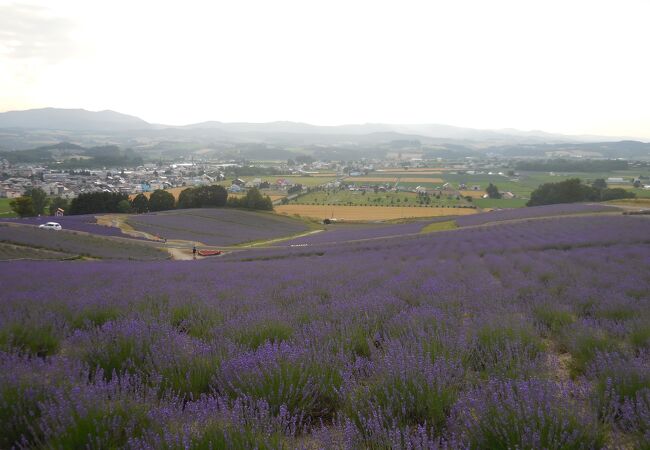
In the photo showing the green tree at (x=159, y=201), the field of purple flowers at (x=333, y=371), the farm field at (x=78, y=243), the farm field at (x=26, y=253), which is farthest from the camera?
the green tree at (x=159, y=201)

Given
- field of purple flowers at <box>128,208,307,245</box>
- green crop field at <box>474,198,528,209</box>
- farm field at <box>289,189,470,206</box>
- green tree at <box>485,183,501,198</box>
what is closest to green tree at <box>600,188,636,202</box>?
green crop field at <box>474,198,528,209</box>

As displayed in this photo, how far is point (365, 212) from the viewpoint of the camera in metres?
69.6

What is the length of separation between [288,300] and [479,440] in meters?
4.19

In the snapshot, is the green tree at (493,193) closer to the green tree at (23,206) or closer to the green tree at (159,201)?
the green tree at (159,201)

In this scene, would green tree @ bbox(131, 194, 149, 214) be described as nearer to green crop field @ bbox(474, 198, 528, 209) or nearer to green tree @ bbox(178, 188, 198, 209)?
green tree @ bbox(178, 188, 198, 209)

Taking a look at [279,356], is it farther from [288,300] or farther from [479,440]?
[288,300]

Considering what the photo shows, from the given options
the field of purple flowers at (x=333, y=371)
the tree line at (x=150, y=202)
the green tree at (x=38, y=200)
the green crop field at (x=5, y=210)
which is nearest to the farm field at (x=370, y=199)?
the tree line at (x=150, y=202)

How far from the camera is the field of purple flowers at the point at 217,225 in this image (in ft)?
135

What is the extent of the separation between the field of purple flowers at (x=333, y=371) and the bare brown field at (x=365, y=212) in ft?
184

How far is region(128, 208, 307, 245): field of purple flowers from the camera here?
4108 cm

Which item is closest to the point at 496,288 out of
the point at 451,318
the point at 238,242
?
the point at 451,318

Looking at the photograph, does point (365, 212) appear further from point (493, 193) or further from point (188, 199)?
point (493, 193)

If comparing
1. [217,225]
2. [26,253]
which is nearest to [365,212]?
[217,225]

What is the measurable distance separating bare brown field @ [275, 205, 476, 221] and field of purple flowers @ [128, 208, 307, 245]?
10178 millimetres
